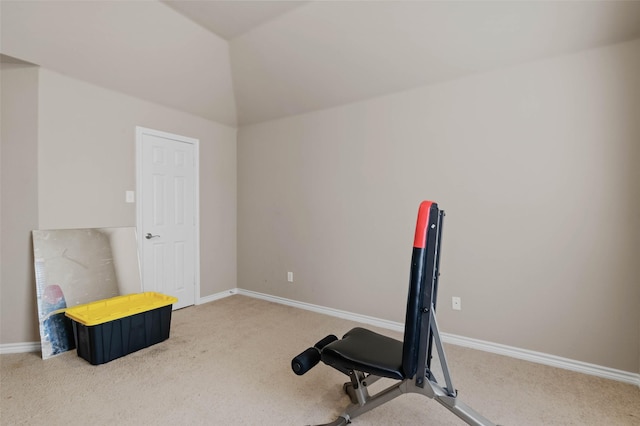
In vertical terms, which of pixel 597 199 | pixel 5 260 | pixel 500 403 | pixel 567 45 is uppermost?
pixel 567 45

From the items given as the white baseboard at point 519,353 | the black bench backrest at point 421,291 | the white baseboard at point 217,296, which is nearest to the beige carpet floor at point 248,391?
the white baseboard at point 519,353

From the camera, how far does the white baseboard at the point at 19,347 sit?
254cm

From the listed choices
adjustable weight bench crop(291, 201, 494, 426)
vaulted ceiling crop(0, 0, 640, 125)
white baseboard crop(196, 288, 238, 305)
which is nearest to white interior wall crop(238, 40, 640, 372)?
vaulted ceiling crop(0, 0, 640, 125)

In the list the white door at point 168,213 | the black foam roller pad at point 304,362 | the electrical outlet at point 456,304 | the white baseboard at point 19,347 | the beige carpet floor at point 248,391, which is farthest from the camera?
the white door at point 168,213

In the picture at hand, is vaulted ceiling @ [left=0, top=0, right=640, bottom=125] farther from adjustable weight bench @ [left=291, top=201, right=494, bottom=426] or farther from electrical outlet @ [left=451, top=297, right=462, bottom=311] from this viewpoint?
electrical outlet @ [left=451, top=297, right=462, bottom=311]

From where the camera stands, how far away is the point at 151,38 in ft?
9.11

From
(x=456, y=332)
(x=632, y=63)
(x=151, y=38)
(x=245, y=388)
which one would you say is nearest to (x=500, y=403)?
(x=456, y=332)

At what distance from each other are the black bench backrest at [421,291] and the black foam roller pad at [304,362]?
490 millimetres

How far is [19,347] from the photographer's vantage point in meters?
2.57

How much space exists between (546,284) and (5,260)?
14.2 ft

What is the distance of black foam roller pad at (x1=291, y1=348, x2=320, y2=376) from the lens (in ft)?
5.36

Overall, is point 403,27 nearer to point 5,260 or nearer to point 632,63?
point 632,63

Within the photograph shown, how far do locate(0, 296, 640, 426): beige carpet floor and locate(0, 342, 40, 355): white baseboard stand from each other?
0.25 ft

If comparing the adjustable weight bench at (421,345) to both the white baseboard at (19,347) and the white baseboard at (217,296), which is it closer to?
the white baseboard at (19,347)
